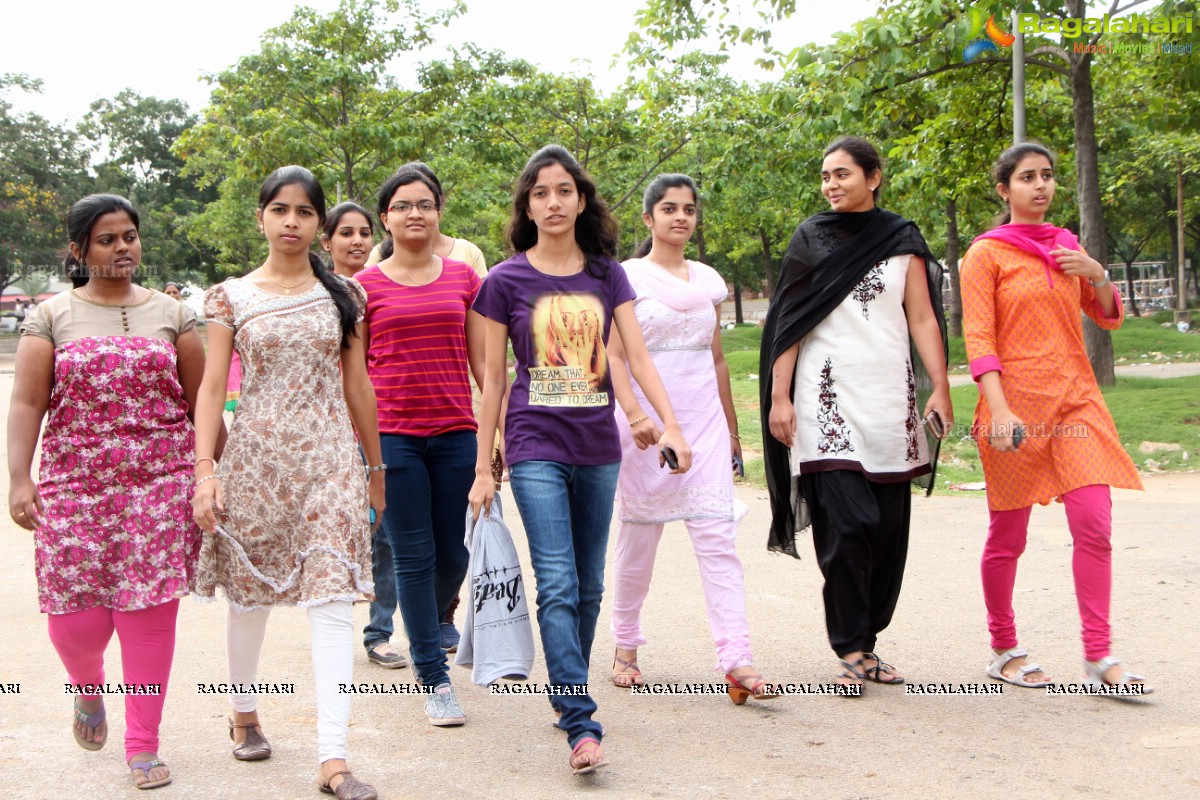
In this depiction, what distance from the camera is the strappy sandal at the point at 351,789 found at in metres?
3.46

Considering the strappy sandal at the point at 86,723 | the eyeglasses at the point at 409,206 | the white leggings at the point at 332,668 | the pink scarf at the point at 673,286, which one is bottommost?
the strappy sandal at the point at 86,723

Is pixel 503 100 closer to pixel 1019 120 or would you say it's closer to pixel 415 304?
pixel 1019 120

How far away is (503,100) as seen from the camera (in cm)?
1798

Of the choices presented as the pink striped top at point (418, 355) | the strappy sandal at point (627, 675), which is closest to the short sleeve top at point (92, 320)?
the pink striped top at point (418, 355)

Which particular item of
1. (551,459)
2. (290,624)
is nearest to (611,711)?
(551,459)

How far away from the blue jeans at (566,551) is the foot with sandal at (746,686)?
2.19 feet

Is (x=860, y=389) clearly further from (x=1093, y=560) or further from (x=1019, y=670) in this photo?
(x=1019, y=670)

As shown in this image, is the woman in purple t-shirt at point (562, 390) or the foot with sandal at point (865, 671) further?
the foot with sandal at point (865, 671)

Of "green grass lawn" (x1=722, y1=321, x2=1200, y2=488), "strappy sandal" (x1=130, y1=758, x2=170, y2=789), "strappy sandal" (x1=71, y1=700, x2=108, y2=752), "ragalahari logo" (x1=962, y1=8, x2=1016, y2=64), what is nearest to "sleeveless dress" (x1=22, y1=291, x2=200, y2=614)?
"strappy sandal" (x1=71, y1=700, x2=108, y2=752)

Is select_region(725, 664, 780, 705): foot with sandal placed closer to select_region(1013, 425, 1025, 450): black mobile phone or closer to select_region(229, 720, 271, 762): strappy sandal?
select_region(1013, 425, 1025, 450): black mobile phone

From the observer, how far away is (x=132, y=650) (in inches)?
153

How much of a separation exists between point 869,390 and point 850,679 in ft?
3.65

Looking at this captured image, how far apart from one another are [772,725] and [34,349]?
2752 mm

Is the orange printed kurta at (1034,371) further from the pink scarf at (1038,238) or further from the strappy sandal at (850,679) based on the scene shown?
the strappy sandal at (850,679)
